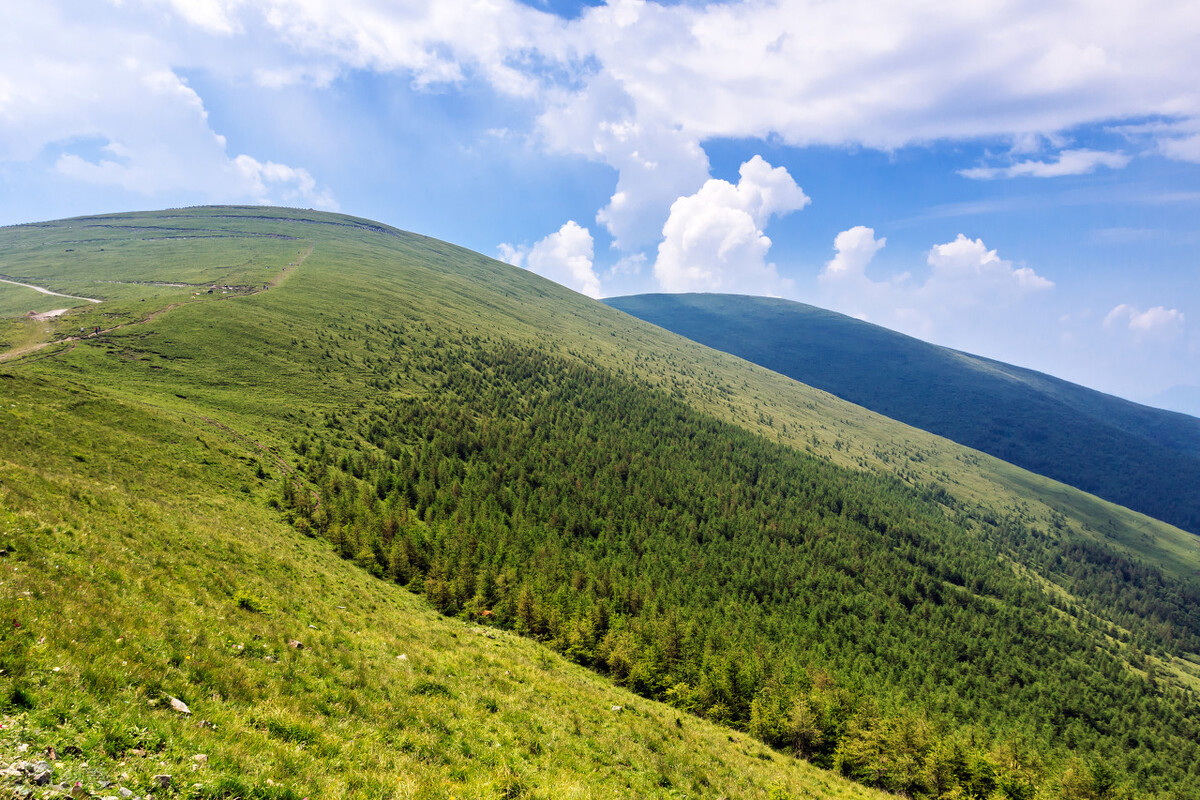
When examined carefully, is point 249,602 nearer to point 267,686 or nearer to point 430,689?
point 267,686

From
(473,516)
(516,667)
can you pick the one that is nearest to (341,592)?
(516,667)

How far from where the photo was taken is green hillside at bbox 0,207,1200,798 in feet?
44.8

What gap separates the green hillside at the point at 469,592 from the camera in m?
13.7

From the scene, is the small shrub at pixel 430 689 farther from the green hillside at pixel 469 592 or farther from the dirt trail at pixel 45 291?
the dirt trail at pixel 45 291

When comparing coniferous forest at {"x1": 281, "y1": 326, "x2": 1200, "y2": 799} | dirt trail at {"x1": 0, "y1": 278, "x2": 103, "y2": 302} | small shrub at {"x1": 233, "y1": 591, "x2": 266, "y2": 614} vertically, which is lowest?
coniferous forest at {"x1": 281, "y1": 326, "x2": 1200, "y2": 799}

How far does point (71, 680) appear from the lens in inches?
406

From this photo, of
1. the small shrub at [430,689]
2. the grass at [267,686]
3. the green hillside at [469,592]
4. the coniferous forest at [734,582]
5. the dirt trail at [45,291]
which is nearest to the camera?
the grass at [267,686]

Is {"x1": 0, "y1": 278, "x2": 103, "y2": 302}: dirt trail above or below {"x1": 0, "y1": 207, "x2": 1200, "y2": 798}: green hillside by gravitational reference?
above

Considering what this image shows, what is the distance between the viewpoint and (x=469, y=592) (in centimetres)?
5847

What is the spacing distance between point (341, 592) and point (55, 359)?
277ft

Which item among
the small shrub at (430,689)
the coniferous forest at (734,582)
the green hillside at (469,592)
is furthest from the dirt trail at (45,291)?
the small shrub at (430,689)

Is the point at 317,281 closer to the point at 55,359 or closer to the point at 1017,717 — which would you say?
the point at 55,359

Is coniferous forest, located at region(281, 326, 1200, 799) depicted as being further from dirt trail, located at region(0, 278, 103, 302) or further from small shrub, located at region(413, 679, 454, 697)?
dirt trail, located at region(0, 278, 103, 302)

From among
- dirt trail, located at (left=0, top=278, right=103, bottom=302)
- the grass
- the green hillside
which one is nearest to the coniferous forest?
the green hillside
